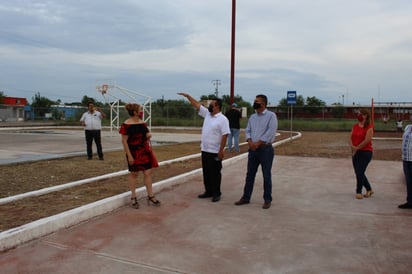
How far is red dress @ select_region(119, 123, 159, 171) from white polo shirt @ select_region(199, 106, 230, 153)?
1045 mm

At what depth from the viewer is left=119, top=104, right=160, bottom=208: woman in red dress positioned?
606 centimetres

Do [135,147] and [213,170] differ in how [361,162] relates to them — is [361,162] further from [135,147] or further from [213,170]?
[135,147]

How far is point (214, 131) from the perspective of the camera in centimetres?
664

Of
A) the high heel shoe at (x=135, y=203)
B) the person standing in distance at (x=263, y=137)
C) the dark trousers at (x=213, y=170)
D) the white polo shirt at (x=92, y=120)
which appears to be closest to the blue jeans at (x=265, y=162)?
the person standing in distance at (x=263, y=137)

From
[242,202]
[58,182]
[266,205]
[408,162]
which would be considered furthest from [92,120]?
[408,162]

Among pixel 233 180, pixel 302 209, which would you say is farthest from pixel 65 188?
pixel 302 209

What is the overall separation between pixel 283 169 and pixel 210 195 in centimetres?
395

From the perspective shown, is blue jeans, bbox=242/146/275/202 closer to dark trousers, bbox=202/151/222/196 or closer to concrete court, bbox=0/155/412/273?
concrete court, bbox=0/155/412/273

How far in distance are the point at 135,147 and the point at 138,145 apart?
55 millimetres

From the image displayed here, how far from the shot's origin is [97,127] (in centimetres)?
1133

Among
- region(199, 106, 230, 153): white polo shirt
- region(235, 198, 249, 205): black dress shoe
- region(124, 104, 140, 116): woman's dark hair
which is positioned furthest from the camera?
region(199, 106, 230, 153): white polo shirt

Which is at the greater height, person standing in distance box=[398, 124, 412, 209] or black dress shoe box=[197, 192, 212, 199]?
person standing in distance box=[398, 124, 412, 209]

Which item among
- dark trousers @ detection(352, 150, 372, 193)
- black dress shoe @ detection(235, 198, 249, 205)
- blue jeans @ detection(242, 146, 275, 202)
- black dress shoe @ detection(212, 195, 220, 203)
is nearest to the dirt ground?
black dress shoe @ detection(212, 195, 220, 203)

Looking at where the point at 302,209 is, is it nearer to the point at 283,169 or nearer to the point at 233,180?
the point at 233,180
